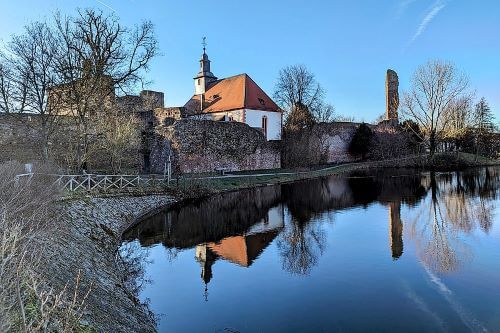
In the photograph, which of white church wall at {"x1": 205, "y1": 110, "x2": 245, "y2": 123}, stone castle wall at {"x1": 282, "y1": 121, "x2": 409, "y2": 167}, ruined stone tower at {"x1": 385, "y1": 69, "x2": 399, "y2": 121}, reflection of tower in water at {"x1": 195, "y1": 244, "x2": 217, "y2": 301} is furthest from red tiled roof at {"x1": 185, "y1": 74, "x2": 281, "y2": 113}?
reflection of tower in water at {"x1": 195, "y1": 244, "x2": 217, "y2": 301}

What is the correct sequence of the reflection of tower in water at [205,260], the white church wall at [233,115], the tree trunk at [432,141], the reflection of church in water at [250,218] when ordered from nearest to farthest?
1. the reflection of tower in water at [205,260]
2. the reflection of church in water at [250,218]
3. the white church wall at [233,115]
4. the tree trunk at [432,141]

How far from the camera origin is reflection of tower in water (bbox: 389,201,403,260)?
11.0 metres

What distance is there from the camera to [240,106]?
3691 centimetres

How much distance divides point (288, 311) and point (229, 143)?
76.5ft

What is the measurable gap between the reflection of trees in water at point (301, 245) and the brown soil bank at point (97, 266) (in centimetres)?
426

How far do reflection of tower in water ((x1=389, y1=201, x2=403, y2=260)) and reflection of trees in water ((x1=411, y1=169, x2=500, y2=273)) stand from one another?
48 cm

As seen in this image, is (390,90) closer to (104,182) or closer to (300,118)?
(300,118)

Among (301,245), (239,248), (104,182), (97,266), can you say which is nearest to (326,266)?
(301,245)

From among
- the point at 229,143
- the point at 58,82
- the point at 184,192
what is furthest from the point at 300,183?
the point at 58,82

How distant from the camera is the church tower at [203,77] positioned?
46594 millimetres

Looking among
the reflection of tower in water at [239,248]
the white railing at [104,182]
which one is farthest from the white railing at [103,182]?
the reflection of tower in water at [239,248]

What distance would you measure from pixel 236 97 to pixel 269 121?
166 inches

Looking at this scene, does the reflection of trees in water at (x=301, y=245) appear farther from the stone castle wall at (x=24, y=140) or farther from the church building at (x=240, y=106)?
the church building at (x=240, y=106)

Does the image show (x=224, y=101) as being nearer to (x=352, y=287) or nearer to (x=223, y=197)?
(x=223, y=197)
